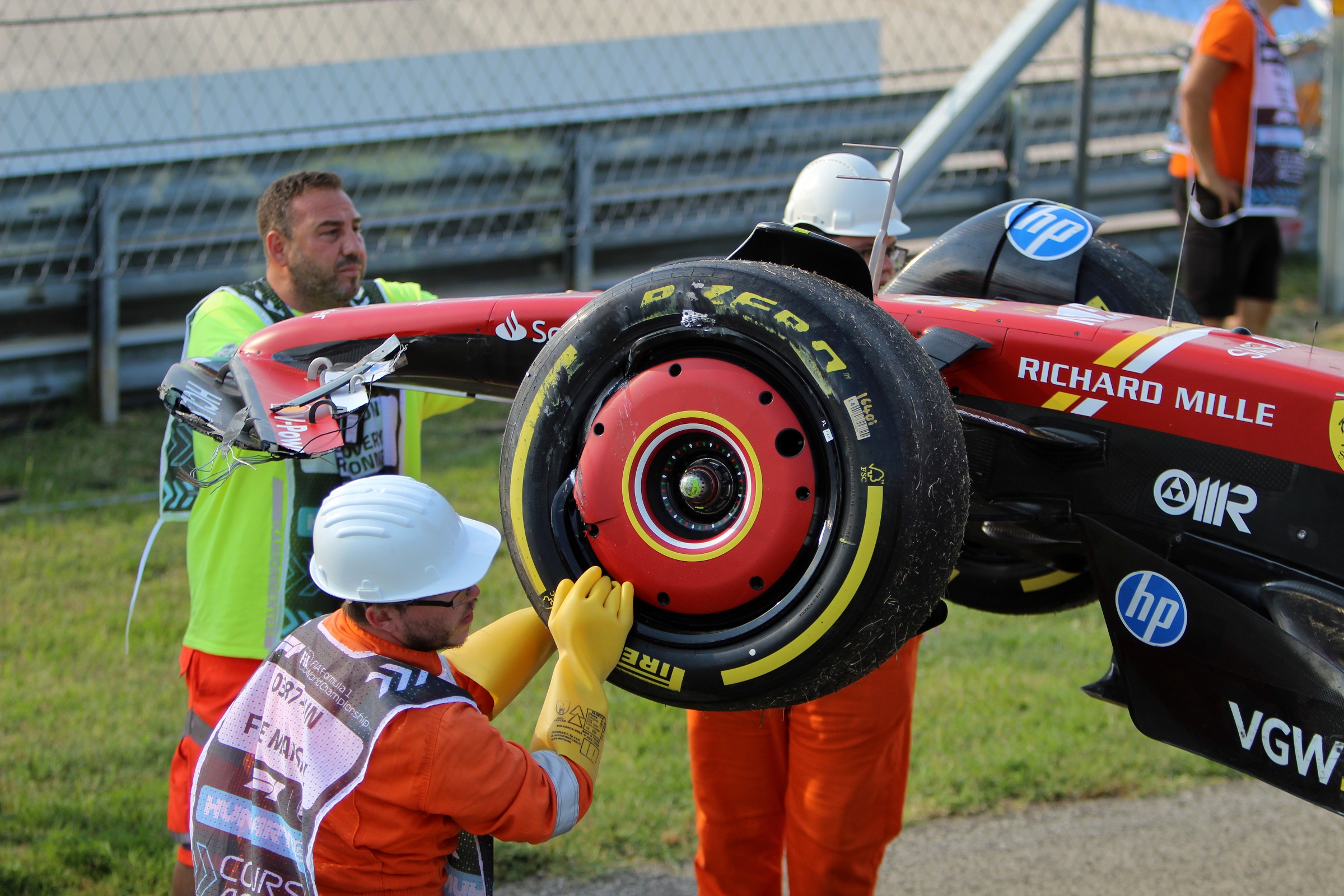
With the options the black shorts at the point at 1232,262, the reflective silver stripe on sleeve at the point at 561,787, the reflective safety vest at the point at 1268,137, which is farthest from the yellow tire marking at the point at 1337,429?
the black shorts at the point at 1232,262

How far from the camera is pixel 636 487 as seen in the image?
6.70ft

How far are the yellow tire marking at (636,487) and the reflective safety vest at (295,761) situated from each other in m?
0.43

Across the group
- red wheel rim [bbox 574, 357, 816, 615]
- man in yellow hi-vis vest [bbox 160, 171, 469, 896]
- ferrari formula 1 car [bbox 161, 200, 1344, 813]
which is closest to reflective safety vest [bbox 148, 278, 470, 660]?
man in yellow hi-vis vest [bbox 160, 171, 469, 896]

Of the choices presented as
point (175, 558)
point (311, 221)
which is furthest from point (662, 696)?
point (175, 558)

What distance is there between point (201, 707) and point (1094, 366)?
2.22 meters

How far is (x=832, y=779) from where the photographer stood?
281 centimetres

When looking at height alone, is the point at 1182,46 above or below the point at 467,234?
above

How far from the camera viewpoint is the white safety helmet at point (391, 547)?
2125 mm

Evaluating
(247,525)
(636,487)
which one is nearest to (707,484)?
(636,487)

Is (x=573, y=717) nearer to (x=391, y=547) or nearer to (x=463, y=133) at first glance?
(x=391, y=547)

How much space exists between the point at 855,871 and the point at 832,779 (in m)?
0.25

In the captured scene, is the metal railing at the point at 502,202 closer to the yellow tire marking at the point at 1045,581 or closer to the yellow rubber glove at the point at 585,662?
the yellow tire marking at the point at 1045,581

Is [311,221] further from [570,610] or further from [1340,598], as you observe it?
[1340,598]

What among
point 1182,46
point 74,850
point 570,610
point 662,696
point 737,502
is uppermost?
point 1182,46
